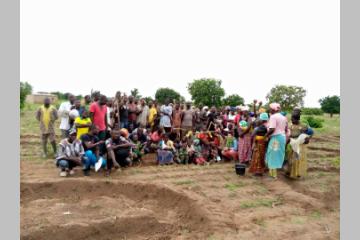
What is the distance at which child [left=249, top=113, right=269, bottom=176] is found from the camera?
914 centimetres

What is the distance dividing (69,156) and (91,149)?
58 centimetres

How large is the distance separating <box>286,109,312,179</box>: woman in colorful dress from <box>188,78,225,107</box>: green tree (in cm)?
2252

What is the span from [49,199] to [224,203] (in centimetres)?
364

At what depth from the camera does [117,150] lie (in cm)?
894

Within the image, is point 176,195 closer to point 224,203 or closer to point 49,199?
point 224,203

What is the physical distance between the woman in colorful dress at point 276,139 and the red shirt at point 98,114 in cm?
422

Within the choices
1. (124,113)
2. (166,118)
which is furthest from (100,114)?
(166,118)

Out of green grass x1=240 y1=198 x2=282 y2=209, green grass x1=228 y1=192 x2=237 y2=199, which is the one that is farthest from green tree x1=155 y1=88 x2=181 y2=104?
green grass x1=240 y1=198 x2=282 y2=209

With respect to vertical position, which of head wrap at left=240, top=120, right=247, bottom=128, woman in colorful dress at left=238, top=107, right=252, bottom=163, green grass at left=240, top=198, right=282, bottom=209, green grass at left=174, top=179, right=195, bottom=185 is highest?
head wrap at left=240, top=120, right=247, bottom=128

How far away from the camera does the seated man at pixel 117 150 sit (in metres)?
8.73

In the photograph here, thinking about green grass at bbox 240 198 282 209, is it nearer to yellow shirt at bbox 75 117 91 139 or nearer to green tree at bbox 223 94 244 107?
yellow shirt at bbox 75 117 91 139

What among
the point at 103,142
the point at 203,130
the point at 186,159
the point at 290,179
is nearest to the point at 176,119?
the point at 203,130

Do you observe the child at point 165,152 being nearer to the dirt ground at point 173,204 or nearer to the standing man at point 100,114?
the dirt ground at point 173,204

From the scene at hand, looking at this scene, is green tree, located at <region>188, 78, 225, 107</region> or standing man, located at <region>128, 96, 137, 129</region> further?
green tree, located at <region>188, 78, 225, 107</region>
